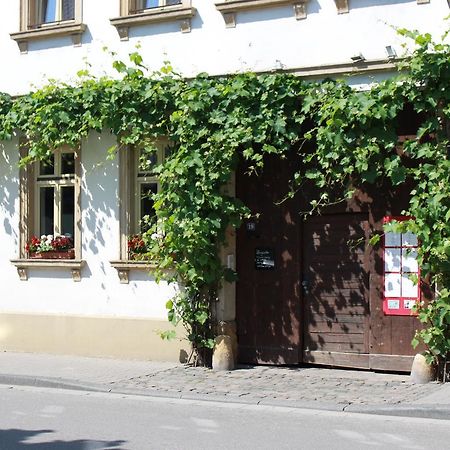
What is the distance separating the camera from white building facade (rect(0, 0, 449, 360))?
1235 centimetres

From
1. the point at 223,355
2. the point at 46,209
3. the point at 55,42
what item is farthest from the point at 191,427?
the point at 55,42

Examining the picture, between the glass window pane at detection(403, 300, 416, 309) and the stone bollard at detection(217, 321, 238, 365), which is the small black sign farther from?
the glass window pane at detection(403, 300, 416, 309)

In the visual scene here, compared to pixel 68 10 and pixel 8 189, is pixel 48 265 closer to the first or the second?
pixel 8 189

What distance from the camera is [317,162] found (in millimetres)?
12680

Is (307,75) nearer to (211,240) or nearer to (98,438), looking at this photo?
(211,240)

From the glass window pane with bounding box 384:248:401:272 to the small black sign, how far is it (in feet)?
5.28

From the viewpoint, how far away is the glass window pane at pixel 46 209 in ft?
49.4

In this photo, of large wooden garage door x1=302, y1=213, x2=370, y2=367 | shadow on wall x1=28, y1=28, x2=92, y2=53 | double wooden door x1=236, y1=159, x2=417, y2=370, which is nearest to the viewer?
double wooden door x1=236, y1=159, x2=417, y2=370

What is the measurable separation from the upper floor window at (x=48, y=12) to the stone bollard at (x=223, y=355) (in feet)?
18.5

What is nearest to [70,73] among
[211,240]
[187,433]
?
[211,240]

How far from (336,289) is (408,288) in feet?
3.30

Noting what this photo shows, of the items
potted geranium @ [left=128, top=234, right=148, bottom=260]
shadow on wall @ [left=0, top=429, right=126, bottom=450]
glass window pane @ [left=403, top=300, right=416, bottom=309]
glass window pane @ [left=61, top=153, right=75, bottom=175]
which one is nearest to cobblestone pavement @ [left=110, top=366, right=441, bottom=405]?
glass window pane @ [left=403, top=300, right=416, bottom=309]

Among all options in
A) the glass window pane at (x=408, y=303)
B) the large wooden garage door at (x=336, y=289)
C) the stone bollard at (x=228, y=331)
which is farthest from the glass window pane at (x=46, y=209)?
the glass window pane at (x=408, y=303)

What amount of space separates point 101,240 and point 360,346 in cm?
418
